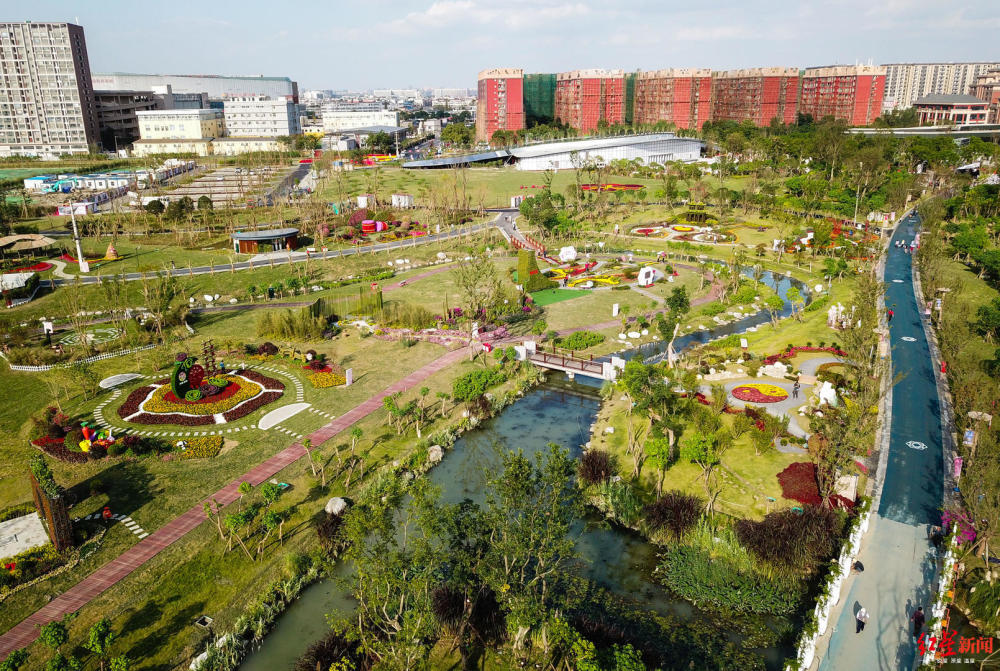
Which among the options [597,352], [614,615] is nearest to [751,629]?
[614,615]

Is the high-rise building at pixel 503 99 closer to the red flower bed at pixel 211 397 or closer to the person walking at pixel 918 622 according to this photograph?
the red flower bed at pixel 211 397

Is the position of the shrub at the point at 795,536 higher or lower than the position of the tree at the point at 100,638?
lower

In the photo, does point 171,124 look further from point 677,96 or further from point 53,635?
point 53,635

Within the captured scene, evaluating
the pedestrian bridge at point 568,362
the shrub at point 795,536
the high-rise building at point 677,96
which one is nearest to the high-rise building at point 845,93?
the high-rise building at point 677,96

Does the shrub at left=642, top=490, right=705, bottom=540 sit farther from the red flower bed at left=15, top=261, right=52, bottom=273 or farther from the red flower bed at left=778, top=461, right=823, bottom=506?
the red flower bed at left=15, top=261, right=52, bottom=273

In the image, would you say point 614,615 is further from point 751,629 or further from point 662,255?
point 662,255
